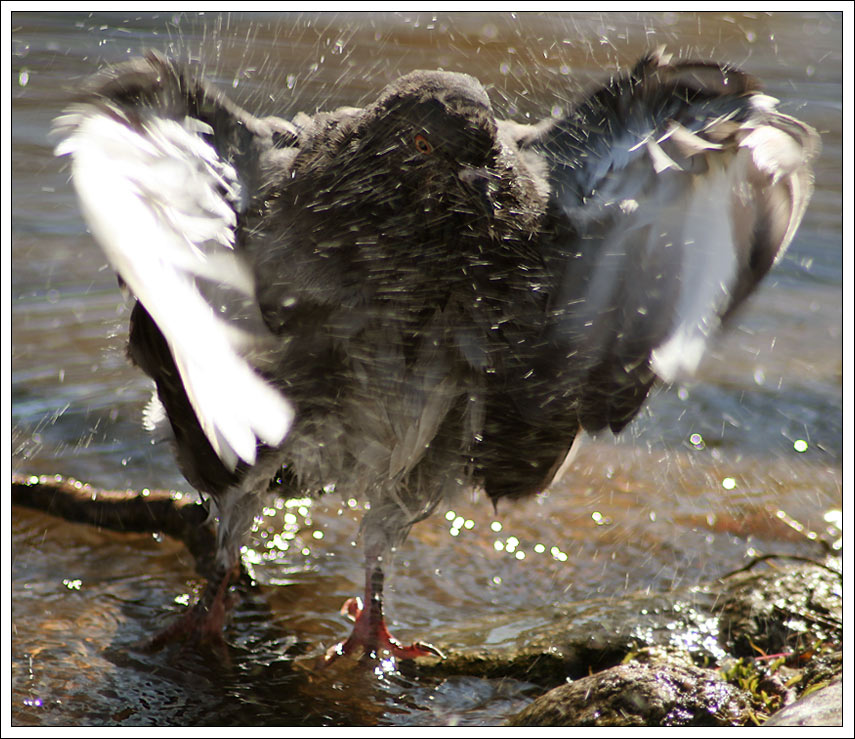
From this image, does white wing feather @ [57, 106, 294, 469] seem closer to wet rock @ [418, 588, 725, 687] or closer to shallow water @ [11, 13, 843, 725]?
shallow water @ [11, 13, 843, 725]

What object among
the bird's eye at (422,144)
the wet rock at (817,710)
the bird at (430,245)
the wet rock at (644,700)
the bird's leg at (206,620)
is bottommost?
the bird's leg at (206,620)

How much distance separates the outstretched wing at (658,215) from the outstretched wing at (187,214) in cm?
100

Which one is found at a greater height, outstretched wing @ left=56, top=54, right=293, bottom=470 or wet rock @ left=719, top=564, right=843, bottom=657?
outstretched wing @ left=56, top=54, right=293, bottom=470

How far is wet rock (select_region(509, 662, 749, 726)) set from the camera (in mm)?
2404

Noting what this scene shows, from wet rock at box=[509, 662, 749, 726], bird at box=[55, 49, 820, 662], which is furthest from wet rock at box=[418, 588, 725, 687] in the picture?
wet rock at box=[509, 662, 749, 726]

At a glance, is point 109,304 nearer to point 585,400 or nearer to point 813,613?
point 585,400

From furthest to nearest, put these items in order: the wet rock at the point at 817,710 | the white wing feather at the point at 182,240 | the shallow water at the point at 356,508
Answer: the shallow water at the point at 356,508 < the white wing feather at the point at 182,240 < the wet rock at the point at 817,710

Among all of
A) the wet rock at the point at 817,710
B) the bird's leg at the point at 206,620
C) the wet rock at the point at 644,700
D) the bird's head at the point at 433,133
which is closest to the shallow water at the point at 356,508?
the bird's leg at the point at 206,620

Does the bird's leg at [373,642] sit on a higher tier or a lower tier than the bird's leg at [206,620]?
lower

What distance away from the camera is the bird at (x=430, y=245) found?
8.53ft

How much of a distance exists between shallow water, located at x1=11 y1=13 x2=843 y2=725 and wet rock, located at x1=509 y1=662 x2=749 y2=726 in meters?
0.34

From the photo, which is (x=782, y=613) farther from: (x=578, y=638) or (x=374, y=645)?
(x=374, y=645)

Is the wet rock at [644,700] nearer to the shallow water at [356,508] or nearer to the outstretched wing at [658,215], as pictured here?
the shallow water at [356,508]

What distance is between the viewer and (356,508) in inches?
157
